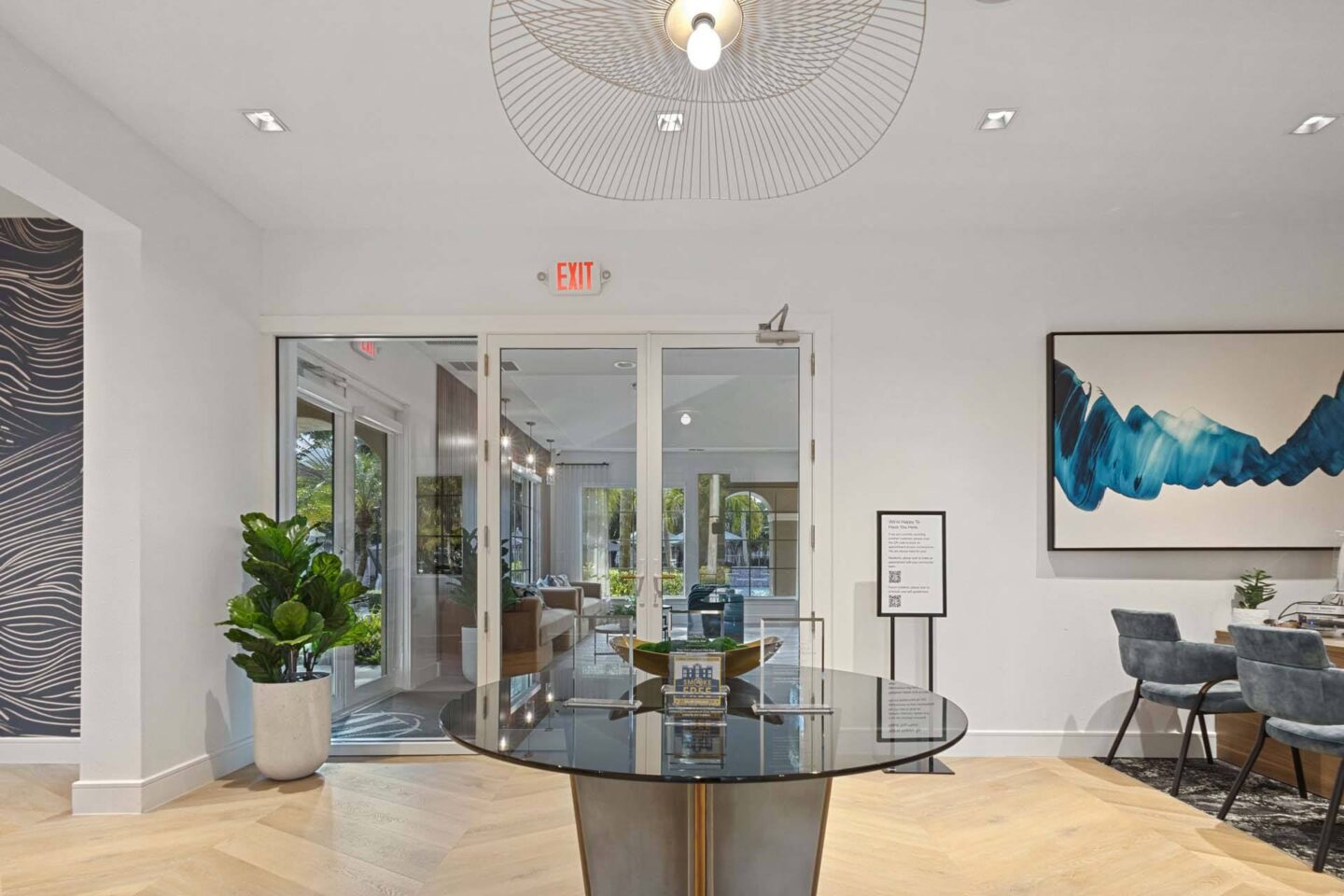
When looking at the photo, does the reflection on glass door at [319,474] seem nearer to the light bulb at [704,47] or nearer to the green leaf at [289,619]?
the green leaf at [289,619]

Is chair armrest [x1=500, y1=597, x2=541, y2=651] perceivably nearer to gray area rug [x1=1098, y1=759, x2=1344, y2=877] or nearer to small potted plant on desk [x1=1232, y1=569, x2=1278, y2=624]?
gray area rug [x1=1098, y1=759, x2=1344, y2=877]

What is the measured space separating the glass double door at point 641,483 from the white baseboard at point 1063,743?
3.81 ft

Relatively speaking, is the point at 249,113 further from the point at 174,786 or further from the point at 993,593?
the point at 993,593

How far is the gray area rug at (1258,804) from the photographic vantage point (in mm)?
3455

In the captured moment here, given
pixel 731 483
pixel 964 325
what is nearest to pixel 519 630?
pixel 731 483

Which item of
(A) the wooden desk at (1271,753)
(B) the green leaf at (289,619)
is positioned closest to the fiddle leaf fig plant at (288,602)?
(B) the green leaf at (289,619)

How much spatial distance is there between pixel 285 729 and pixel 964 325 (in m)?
3.84

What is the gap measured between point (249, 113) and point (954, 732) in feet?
11.0

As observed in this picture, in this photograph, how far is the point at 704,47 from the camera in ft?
5.30

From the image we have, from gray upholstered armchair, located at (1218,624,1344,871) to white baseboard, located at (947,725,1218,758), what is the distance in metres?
1.17

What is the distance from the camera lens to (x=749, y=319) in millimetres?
4938

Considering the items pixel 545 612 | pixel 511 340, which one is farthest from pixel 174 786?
pixel 511 340

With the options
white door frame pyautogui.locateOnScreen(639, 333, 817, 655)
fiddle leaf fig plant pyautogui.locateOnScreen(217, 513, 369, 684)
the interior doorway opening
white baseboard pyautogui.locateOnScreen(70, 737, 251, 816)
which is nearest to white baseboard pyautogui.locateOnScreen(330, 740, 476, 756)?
the interior doorway opening

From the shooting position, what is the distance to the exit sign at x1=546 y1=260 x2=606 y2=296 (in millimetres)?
4957
